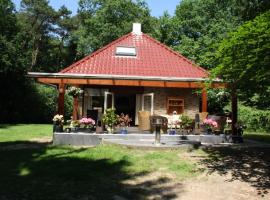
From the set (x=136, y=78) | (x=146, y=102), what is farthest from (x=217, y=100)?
(x=136, y=78)

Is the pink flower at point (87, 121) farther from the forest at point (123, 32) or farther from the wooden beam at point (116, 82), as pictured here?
the forest at point (123, 32)

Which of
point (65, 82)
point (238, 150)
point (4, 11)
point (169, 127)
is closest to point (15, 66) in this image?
point (4, 11)

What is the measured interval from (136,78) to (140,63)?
10.1 feet

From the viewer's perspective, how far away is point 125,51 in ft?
71.7

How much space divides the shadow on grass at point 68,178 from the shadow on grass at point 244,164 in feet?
7.00

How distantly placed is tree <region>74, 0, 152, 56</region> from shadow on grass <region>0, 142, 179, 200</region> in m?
31.1

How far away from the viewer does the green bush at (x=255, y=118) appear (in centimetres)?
2741

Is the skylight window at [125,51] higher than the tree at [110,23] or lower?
lower

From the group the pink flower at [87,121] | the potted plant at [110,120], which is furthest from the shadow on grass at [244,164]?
the pink flower at [87,121]

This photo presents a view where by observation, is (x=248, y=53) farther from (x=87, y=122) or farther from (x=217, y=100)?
(x=217, y=100)

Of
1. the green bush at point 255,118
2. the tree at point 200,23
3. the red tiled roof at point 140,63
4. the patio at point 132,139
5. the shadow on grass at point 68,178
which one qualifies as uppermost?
the tree at point 200,23

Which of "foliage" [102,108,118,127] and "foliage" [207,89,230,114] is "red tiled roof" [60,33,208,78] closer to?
"foliage" [102,108,118,127]

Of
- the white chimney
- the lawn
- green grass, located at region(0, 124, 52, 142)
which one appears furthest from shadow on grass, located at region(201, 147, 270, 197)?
the white chimney

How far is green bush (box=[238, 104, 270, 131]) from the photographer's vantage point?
89.9 ft
